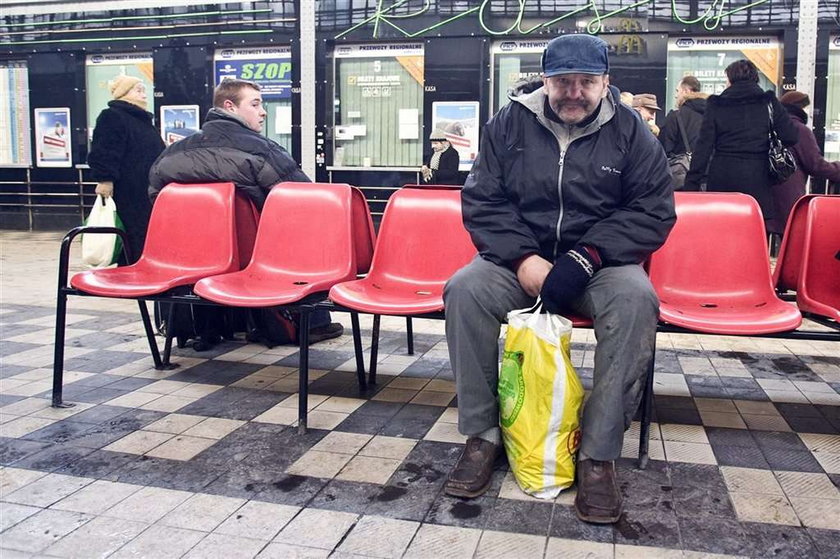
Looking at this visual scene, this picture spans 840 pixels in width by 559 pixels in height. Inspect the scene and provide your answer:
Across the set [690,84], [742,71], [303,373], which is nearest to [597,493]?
[303,373]

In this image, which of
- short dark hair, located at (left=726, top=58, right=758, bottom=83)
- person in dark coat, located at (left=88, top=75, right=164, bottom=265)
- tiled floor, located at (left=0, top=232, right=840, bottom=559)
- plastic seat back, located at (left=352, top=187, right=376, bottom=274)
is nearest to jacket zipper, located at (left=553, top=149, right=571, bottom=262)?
tiled floor, located at (left=0, top=232, right=840, bottom=559)

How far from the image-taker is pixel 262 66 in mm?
10062

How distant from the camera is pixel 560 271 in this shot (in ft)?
9.12

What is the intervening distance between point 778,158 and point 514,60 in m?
4.42

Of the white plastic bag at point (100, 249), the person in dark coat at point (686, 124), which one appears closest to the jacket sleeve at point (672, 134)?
the person in dark coat at point (686, 124)

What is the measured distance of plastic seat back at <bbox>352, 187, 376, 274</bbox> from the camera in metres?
4.13

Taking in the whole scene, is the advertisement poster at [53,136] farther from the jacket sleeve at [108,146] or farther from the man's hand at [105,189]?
the man's hand at [105,189]

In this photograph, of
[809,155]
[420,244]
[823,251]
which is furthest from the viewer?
[809,155]

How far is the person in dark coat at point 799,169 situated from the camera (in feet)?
19.2

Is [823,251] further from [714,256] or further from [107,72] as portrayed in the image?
[107,72]

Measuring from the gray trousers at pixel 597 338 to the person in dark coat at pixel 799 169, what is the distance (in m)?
3.46

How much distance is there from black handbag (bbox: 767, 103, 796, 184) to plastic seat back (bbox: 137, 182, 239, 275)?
346 centimetres

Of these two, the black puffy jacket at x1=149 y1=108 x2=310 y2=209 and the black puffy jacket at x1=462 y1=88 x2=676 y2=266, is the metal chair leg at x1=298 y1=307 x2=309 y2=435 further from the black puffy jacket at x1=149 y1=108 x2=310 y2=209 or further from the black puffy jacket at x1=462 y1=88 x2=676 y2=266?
the black puffy jacket at x1=149 y1=108 x2=310 y2=209

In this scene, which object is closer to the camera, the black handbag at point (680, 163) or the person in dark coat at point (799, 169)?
the person in dark coat at point (799, 169)
